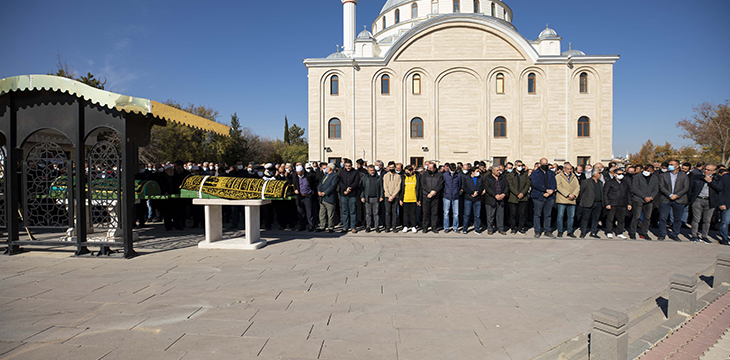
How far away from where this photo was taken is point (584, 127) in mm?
27312

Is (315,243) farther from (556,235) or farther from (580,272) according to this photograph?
(556,235)

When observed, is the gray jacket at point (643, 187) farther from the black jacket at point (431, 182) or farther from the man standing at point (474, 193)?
the black jacket at point (431, 182)

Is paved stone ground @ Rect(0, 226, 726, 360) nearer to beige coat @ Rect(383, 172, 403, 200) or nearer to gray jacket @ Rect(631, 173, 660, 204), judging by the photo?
gray jacket @ Rect(631, 173, 660, 204)

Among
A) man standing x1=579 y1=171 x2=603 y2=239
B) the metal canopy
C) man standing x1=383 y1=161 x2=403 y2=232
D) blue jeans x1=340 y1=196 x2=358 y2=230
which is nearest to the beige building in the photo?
man standing x1=383 y1=161 x2=403 y2=232

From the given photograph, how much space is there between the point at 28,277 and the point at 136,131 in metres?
2.98

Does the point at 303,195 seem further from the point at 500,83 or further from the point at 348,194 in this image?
the point at 500,83

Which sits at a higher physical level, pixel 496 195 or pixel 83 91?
pixel 83 91

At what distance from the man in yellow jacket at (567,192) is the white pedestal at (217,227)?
764 centimetres

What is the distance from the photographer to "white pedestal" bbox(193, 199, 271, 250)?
7465mm

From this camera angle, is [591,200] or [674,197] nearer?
[674,197]

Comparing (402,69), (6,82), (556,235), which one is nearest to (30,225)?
(6,82)

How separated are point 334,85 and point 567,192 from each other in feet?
72.2

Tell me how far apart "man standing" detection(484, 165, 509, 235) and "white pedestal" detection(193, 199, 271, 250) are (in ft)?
19.9

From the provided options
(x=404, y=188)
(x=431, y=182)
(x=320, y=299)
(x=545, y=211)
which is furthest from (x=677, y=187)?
(x=320, y=299)
